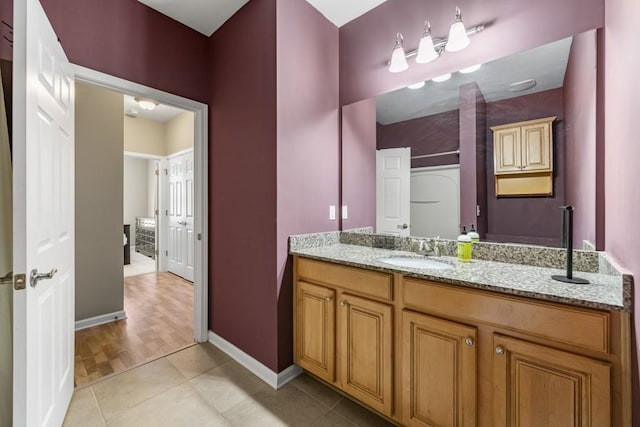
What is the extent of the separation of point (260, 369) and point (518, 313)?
65.0 inches

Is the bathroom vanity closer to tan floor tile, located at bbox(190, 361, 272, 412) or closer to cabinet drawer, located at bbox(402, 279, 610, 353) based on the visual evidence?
cabinet drawer, located at bbox(402, 279, 610, 353)

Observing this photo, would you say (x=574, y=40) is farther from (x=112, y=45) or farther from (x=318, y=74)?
(x=112, y=45)

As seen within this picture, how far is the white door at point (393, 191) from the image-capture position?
2047mm

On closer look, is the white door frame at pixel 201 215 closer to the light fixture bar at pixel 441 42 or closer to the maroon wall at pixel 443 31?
the maroon wall at pixel 443 31

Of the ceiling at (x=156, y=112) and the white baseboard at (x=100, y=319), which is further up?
the ceiling at (x=156, y=112)

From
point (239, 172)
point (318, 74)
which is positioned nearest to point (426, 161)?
point (318, 74)

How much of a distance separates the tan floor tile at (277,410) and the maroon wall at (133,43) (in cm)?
233

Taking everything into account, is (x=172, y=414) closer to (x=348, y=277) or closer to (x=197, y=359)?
(x=197, y=359)

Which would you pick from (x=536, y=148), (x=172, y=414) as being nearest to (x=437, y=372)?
(x=536, y=148)

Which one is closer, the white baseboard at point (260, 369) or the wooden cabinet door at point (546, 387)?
the wooden cabinet door at point (546, 387)

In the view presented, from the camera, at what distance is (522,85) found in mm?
1527

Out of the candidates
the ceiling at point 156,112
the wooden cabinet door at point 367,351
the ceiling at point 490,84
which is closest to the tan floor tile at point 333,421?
the wooden cabinet door at point 367,351

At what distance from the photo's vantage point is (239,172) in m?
2.14

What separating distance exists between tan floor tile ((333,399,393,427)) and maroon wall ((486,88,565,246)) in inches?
47.6
